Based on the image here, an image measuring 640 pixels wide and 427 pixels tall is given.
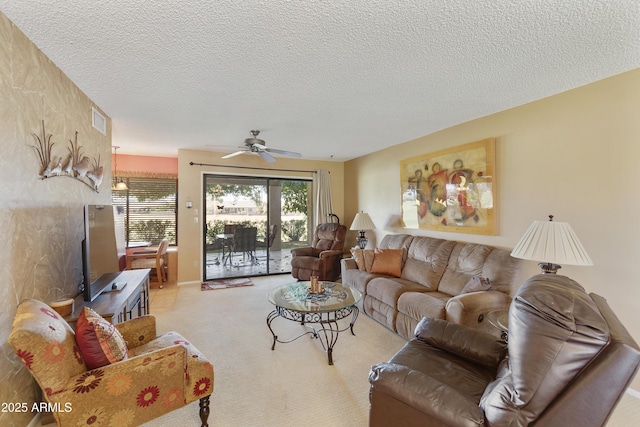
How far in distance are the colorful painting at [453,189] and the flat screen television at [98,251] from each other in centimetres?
383

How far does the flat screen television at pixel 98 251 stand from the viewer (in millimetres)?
2164

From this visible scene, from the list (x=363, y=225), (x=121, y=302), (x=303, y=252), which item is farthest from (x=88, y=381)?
(x=303, y=252)

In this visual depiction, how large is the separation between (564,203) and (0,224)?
13.7ft

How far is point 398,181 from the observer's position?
4.63m

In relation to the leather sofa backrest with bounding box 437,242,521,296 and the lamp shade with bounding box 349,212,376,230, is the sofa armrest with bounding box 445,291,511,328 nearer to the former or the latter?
the leather sofa backrest with bounding box 437,242,521,296

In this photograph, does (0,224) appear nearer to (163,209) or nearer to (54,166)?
(54,166)

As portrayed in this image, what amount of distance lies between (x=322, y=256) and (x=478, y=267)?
257cm

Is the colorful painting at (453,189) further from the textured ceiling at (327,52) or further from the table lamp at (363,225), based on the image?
the table lamp at (363,225)

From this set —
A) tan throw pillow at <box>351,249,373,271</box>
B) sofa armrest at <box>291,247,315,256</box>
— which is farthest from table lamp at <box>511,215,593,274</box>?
sofa armrest at <box>291,247,315,256</box>

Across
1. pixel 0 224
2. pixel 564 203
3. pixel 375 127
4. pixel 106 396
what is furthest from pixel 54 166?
pixel 564 203

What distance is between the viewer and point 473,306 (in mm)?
2426

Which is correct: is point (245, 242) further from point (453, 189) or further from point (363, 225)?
point (453, 189)

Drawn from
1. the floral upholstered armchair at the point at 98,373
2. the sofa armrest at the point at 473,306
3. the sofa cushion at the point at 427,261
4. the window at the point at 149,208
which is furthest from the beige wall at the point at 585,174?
the window at the point at 149,208

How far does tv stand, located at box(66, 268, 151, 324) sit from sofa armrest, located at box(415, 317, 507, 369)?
2.29 meters
